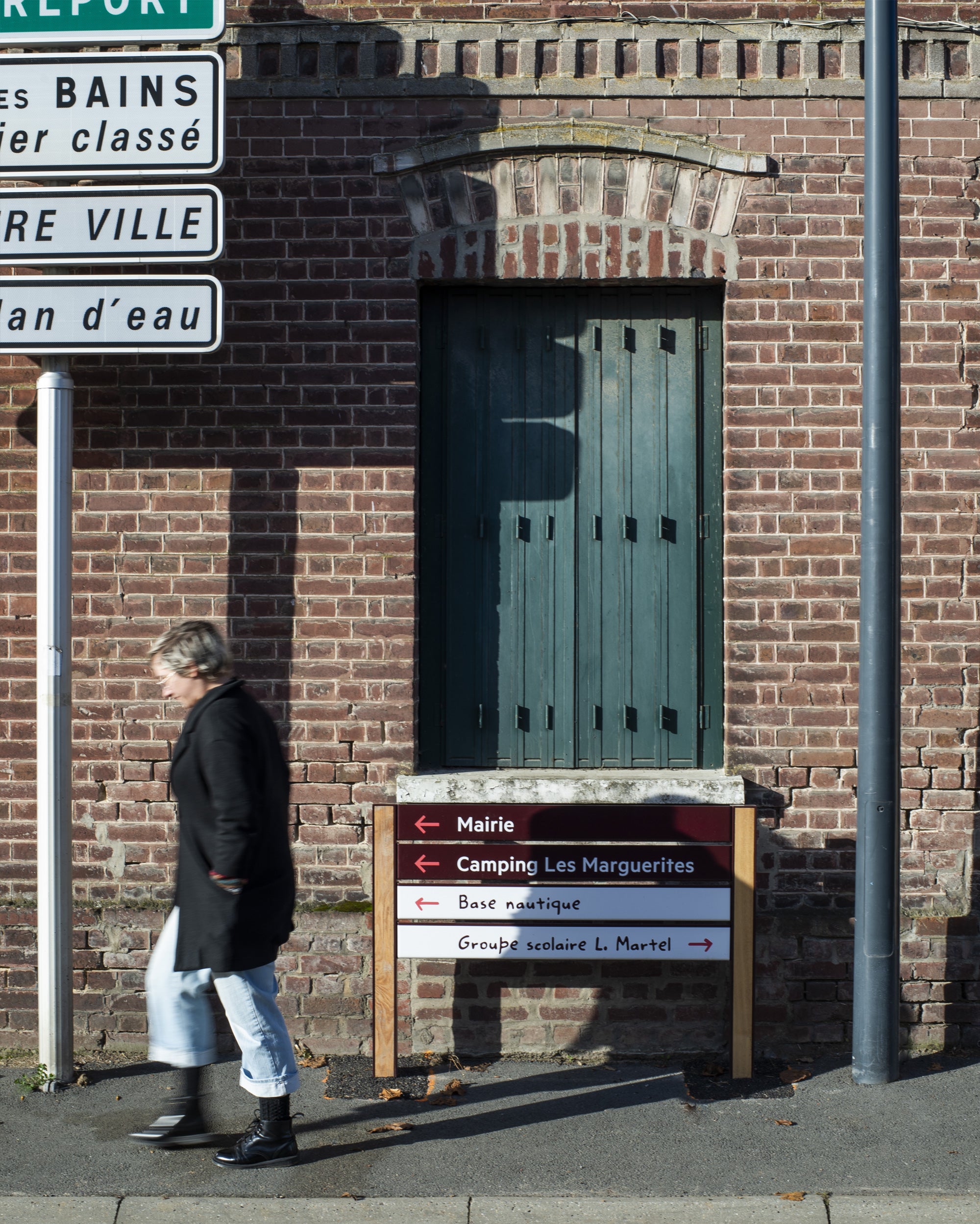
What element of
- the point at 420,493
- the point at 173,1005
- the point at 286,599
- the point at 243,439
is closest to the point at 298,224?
the point at 243,439

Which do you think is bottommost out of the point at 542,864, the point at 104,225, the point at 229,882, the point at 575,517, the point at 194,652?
the point at 542,864

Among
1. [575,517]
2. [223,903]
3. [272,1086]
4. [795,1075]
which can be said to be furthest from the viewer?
[575,517]

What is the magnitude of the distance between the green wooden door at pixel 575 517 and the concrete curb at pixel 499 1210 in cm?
194

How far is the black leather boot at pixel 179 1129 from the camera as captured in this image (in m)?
4.03

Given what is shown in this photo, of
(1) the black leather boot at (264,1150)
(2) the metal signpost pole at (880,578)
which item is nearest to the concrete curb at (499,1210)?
(1) the black leather boot at (264,1150)

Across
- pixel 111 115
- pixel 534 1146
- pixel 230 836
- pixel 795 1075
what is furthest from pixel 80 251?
pixel 795 1075

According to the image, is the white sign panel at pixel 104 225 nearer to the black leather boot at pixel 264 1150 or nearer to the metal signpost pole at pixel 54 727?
the metal signpost pole at pixel 54 727

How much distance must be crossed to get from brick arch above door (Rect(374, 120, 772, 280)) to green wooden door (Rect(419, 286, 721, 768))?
197 millimetres

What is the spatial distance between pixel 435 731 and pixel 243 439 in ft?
5.08

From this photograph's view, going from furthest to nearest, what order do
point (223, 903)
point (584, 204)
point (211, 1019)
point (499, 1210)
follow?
point (584, 204) → point (211, 1019) → point (223, 903) → point (499, 1210)

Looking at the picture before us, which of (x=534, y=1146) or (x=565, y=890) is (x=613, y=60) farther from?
(x=534, y=1146)

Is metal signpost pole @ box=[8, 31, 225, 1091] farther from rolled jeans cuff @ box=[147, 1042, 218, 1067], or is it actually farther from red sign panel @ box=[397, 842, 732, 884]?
red sign panel @ box=[397, 842, 732, 884]

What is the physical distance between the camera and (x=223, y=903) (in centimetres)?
375

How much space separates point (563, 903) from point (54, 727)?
7.09ft
